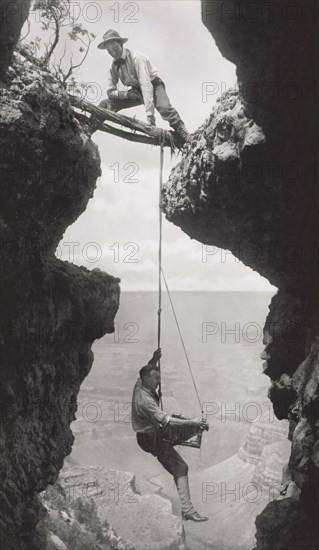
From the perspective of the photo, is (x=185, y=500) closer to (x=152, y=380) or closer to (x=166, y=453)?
(x=166, y=453)

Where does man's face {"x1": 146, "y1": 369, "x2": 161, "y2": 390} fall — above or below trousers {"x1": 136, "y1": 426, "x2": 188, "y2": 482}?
above

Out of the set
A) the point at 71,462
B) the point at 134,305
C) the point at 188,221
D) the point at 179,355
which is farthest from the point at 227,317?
the point at 188,221

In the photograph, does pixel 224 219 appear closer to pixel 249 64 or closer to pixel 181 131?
pixel 181 131

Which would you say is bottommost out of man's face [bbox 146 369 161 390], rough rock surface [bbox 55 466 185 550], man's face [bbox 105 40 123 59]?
rough rock surface [bbox 55 466 185 550]

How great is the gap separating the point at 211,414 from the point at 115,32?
5926cm

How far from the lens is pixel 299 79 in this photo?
656cm

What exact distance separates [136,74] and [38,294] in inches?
195

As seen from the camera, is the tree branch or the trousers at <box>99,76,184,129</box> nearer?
the tree branch

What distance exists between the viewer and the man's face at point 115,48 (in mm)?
9336

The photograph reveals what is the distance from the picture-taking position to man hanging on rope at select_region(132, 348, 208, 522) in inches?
328

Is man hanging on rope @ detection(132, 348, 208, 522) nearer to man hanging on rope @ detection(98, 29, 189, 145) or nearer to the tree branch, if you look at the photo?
the tree branch

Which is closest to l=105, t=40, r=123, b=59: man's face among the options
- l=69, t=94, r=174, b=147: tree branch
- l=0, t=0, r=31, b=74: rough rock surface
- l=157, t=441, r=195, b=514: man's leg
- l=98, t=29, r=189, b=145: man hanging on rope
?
l=98, t=29, r=189, b=145: man hanging on rope

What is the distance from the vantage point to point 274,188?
759cm

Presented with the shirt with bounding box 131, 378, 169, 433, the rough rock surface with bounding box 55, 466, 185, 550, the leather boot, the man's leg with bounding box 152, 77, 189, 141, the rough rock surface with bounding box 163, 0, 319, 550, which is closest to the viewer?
the rough rock surface with bounding box 163, 0, 319, 550
